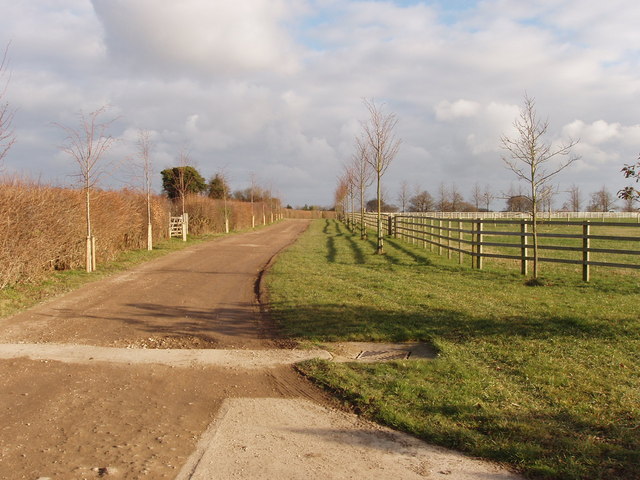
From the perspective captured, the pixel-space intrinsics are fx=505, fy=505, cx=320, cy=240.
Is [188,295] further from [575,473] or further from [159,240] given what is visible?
[159,240]

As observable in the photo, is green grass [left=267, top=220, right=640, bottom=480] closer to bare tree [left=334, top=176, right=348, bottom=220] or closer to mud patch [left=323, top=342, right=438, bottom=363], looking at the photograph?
mud patch [left=323, top=342, right=438, bottom=363]

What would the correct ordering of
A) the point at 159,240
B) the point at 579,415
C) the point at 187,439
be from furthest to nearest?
the point at 159,240 < the point at 579,415 < the point at 187,439

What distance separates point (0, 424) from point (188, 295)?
6.24 meters

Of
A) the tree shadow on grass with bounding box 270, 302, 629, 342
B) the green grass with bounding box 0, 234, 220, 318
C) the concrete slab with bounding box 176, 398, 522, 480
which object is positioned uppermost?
the green grass with bounding box 0, 234, 220, 318

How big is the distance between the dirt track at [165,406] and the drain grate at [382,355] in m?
0.92

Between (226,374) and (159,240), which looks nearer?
(226,374)

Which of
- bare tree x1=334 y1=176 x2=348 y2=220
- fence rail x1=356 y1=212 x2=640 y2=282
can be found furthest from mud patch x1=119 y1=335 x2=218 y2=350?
bare tree x1=334 y1=176 x2=348 y2=220

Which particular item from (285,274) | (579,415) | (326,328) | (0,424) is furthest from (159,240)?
(579,415)

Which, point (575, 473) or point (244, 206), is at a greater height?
point (244, 206)

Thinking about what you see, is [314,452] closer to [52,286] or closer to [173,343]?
[173,343]

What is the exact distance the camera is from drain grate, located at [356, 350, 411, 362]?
20.5ft

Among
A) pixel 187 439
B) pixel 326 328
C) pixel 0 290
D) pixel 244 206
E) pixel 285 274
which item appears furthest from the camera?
pixel 244 206

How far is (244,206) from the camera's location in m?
47.6

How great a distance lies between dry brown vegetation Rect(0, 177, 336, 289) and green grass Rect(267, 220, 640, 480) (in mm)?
5344
